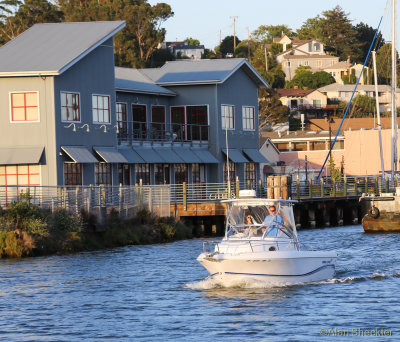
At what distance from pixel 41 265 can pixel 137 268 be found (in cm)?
336

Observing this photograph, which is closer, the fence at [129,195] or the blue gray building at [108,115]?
the fence at [129,195]

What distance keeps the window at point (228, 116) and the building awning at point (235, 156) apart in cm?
149

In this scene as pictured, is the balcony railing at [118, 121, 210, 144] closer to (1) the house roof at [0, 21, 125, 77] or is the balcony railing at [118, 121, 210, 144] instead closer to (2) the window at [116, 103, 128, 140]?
(2) the window at [116, 103, 128, 140]

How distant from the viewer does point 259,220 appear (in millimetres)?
30094

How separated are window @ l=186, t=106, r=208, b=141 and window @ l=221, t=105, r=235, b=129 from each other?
1.14 m

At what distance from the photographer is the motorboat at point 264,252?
28.1 meters

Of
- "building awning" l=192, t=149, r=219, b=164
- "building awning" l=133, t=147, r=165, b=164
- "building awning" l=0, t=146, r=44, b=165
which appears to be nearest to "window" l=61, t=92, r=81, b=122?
"building awning" l=0, t=146, r=44, b=165

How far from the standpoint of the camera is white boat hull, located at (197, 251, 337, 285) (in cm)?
2794

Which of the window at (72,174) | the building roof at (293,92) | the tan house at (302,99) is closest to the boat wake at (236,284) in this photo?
the window at (72,174)

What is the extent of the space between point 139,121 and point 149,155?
3.42 m

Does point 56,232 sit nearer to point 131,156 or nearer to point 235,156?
point 131,156

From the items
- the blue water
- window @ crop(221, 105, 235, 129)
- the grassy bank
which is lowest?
the blue water

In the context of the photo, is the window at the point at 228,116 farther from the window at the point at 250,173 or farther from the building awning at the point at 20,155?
the building awning at the point at 20,155

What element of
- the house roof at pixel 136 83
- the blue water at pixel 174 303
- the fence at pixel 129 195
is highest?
the house roof at pixel 136 83
